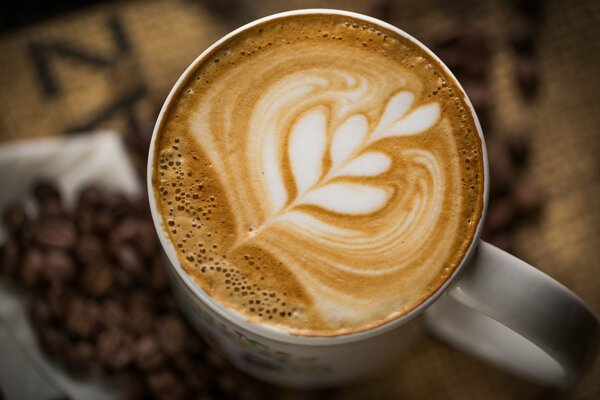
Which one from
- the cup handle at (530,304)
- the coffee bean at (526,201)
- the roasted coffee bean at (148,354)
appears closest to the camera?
the cup handle at (530,304)

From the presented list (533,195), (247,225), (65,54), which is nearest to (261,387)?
(247,225)

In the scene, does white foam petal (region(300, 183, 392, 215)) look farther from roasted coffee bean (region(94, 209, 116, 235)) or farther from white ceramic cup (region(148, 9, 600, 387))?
roasted coffee bean (region(94, 209, 116, 235))

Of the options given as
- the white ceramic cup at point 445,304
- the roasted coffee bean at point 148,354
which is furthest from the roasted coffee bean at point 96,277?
the white ceramic cup at point 445,304

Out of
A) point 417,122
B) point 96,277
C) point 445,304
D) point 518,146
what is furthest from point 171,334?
point 518,146

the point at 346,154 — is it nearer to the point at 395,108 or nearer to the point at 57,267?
the point at 395,108

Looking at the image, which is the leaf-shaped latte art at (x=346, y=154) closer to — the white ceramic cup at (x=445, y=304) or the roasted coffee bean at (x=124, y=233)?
the white ceramic cup at (x=445, y=304)

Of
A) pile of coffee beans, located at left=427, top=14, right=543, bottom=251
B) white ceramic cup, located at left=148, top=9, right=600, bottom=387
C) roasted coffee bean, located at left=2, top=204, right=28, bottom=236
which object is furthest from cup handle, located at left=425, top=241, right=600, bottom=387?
roasted coffee bean, located at left=2, top=204, right=28, bottom=236
